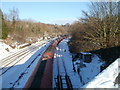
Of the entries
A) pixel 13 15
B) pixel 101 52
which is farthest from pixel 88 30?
pixel 13 15

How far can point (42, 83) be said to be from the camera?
1112 cm

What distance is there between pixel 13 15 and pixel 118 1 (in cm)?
4518

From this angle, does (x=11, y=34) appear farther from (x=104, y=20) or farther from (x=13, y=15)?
(x=104, y=20)

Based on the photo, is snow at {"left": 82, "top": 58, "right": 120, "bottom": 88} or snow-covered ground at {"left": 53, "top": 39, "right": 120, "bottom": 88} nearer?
snow at {"left": 82, "top": 58, "right": 120, "bottom": 88}

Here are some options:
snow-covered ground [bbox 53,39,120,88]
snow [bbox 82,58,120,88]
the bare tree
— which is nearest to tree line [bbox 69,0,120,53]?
the bare tree

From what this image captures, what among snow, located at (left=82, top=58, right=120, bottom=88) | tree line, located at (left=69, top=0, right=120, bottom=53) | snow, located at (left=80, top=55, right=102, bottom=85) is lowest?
snow, located at (left=80, top=55, right=102, bottom=85)

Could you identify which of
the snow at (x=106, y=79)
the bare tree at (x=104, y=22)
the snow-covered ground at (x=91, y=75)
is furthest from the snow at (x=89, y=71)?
the snow at (x=106, y=79)

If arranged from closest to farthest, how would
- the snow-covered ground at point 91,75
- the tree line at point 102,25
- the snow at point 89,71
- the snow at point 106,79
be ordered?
the snow at point 106,79 → the snow-covered ground at point 91,75 → the snow at point 89,71 → the tree line at point 102,25

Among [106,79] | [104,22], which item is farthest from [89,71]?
[106,79]

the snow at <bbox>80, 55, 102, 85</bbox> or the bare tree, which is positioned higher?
the bare tree

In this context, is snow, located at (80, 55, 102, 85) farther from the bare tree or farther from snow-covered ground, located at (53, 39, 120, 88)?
the bare tree

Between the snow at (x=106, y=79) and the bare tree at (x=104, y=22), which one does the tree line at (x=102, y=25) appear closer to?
the bare tree at (x=104, y=22)

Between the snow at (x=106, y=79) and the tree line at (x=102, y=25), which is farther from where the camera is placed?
the tree line at (x=102, y=25)

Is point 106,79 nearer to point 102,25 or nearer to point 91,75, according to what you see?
point 91,75
